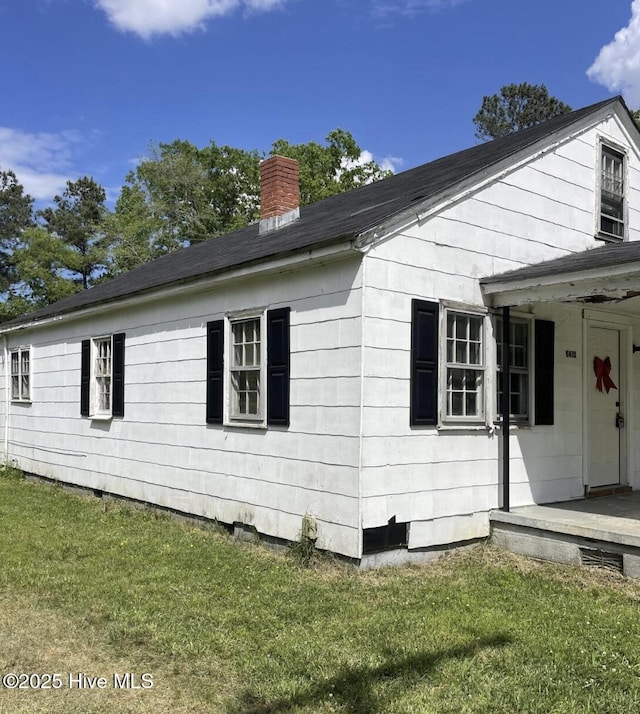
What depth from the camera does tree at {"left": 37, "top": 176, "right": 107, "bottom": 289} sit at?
36.0m

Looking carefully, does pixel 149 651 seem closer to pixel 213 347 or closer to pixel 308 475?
pixel 308 475

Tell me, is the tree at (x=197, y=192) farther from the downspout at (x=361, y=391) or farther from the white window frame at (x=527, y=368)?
the downspout at (x=361, y=391)

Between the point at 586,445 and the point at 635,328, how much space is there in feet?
6.63

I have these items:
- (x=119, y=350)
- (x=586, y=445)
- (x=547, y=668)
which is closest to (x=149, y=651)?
(x=547, y=668)

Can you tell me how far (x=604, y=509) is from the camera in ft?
25.4

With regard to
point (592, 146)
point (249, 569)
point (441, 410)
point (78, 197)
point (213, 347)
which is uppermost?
point (78, 197)

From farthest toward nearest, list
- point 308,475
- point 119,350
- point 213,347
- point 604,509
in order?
point 119,350 < point 213,347 < point 604,509 < point 308,475

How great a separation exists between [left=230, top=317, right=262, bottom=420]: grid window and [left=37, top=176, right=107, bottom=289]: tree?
97.7 ft

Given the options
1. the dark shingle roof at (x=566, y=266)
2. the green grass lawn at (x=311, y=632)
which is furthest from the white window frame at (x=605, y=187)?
the green grass lawn at (x=311, y=632)

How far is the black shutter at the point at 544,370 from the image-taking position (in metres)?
8.02

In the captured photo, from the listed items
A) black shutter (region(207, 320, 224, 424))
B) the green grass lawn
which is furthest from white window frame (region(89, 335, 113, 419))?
the green grass lawn

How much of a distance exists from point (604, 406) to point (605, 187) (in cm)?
A: 297

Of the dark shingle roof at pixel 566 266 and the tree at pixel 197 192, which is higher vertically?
the tree at pixel 197 192

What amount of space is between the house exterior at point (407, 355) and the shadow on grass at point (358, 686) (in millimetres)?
2016
